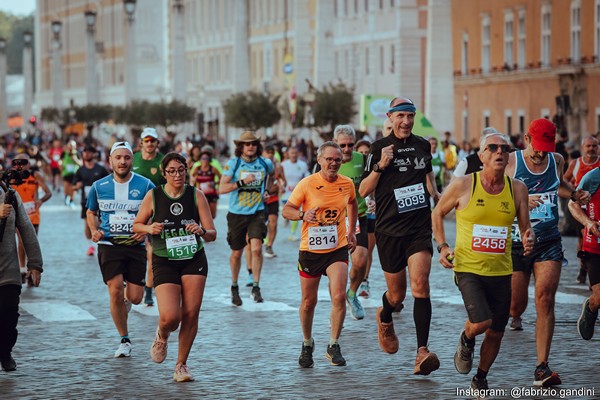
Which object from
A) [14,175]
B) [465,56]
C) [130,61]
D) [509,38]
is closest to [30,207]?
[14,175]

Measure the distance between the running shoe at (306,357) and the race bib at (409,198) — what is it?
3.93ft

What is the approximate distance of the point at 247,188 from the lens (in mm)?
18219

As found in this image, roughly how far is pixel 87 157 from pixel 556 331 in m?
10.7

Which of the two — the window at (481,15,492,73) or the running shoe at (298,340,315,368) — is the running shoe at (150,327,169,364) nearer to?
the running shoe at (298,340,315,368)

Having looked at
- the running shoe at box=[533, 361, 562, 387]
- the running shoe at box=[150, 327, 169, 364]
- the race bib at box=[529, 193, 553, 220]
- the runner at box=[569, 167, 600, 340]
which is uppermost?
the race bib at box=[529, 193, 553, 220]

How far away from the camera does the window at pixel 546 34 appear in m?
52.8

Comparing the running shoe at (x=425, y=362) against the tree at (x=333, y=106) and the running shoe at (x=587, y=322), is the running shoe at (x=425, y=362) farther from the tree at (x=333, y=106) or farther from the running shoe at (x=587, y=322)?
the tree at (x=333, y=106)

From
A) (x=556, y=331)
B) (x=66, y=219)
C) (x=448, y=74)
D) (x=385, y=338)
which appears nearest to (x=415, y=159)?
(x=385, y=338)

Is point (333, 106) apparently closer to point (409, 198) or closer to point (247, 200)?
point (247, 200)

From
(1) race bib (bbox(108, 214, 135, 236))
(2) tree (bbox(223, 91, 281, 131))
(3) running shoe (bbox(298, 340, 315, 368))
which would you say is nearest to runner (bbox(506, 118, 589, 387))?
(3) running shoe (bbox(298, 340, 315, 368))

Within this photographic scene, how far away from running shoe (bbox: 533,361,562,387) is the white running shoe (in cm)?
356

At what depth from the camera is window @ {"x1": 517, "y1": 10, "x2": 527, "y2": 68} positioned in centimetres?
5510

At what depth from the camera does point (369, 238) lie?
17.6 m

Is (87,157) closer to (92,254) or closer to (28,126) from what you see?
(92,254)
